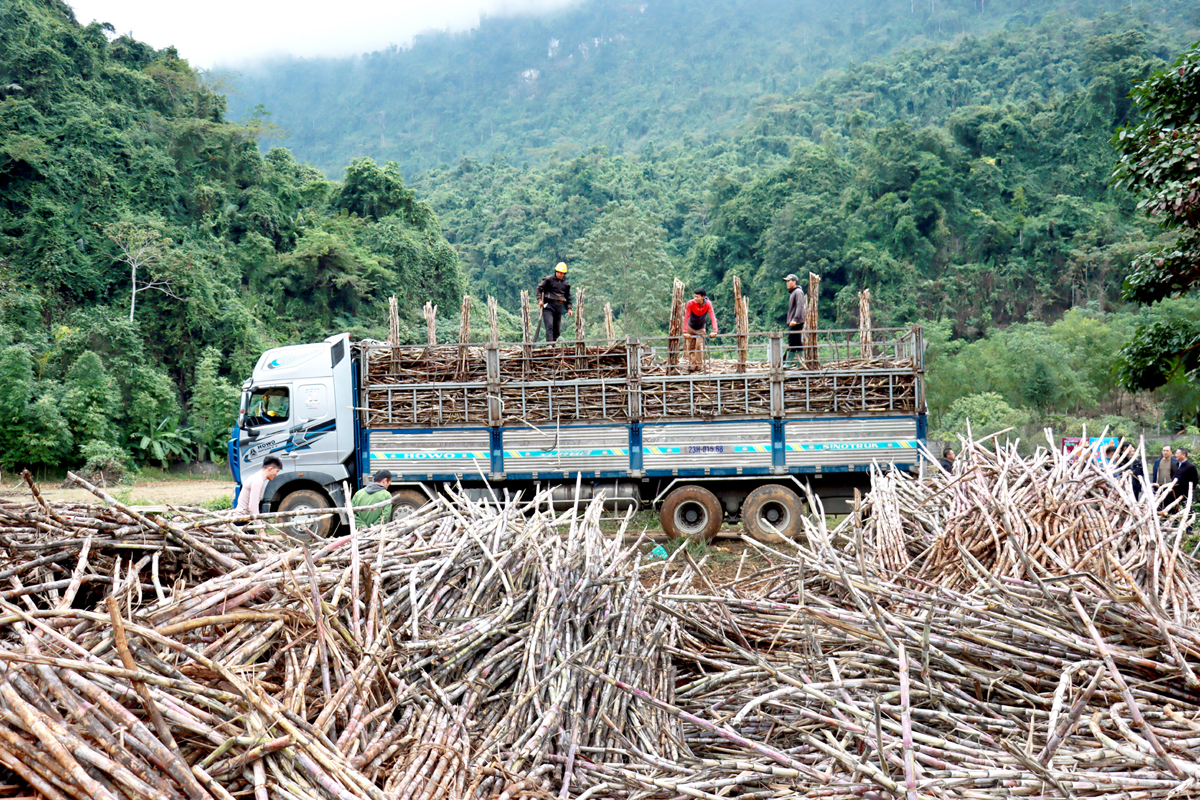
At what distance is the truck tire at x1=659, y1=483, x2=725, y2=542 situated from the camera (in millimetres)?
11414

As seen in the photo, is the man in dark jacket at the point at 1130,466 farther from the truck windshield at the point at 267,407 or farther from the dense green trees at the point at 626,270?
the dense green trees at the point at 626,270

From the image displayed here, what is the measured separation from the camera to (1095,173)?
43.5m

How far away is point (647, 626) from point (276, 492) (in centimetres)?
850

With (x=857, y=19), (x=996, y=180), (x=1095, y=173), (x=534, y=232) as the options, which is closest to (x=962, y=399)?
(x=996, y=180)

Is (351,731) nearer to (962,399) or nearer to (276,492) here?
(276,492)

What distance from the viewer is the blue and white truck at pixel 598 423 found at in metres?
11.2

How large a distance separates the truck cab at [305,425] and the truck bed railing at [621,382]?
36cm

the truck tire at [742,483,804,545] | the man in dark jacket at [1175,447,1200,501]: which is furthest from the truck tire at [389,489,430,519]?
the man in dark jacket at [1175,447,1200,501]

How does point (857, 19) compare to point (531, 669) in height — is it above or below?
above

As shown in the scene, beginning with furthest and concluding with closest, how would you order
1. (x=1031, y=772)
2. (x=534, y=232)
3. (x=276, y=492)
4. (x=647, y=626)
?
(x=534, y=232), (x=276, y=492), (x=647, y=626), (x=1031, y=772)

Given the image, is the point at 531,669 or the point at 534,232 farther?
the point at 534,232

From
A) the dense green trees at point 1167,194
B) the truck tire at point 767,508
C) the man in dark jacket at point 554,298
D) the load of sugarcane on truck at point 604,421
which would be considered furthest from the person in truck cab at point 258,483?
the dense green trees at point 1167,194

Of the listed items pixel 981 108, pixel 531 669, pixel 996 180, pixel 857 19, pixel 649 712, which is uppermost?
pixel 857 19

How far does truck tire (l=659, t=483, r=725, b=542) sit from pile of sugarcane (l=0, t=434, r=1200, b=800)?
584cm
